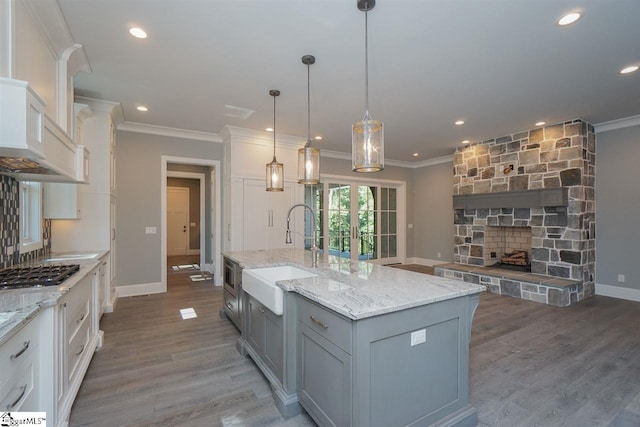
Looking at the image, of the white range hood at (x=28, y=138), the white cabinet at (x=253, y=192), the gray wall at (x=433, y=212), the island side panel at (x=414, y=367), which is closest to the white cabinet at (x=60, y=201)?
the white range hood at (x=28, y=138)

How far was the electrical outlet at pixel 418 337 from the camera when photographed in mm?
1598

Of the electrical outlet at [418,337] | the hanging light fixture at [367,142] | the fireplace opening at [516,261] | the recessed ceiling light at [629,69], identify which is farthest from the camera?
the fireplace opening at [516,261]

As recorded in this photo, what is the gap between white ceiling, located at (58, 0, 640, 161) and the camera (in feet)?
7.13

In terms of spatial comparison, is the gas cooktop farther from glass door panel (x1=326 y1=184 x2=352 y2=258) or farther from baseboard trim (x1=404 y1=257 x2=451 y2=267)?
baseboard trim (x1=404 y1=257 x2=451 y2=267)

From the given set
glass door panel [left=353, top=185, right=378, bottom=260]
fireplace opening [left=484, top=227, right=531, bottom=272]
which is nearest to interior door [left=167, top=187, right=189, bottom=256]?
glass door panel [left=353, top=185, right=378, bottom=260]

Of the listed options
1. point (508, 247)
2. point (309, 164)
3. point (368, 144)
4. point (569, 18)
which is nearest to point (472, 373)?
point (368, 144)

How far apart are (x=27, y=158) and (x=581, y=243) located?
637cm

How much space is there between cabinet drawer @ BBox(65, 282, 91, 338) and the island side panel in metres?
1.89

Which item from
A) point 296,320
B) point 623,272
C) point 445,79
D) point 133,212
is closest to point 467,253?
point 623,272

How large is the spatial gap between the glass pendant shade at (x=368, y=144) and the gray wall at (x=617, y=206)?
4842 millimetres

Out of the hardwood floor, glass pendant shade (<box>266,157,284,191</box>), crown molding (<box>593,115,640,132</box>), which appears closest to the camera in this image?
the hardwood floor

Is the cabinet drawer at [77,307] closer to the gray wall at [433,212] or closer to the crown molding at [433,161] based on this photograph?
the gray wall at [433,212]

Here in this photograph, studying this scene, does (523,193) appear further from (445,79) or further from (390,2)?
(390,2)

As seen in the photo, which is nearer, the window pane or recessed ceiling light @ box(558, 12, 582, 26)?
recessed ceiling light @ box(558, 12, 582, 26)
